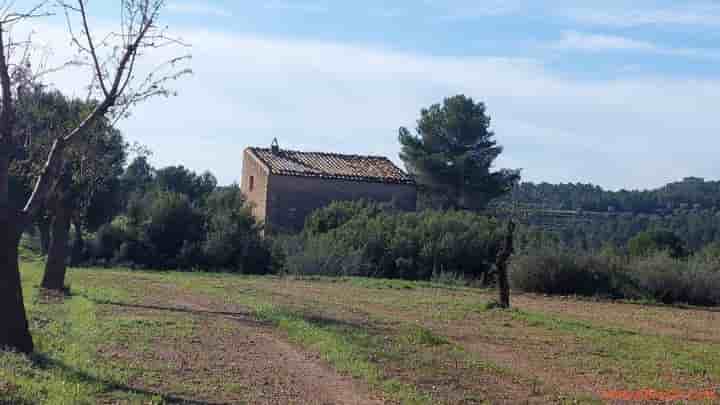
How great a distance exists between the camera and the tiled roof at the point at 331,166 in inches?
1763

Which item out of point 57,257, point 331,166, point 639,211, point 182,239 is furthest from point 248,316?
point 639,211

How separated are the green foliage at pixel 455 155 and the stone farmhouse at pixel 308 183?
683 cm

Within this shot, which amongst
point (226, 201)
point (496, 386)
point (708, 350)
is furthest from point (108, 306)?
point (226, 201)

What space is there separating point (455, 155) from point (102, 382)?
155 feet

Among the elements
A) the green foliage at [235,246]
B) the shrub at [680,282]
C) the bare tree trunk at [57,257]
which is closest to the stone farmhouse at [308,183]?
the green foliage at [235,246]

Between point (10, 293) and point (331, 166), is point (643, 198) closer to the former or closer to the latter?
point (331, 166)

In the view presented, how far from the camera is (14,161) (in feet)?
51.4

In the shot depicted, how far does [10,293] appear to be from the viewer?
1051 centimetres

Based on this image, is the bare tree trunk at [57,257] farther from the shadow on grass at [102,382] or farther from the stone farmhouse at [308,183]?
the stone farmhouse at [308,183]

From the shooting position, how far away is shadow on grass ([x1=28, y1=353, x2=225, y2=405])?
359 inches

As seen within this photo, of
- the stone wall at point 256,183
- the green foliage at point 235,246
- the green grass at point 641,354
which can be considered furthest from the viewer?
the stone wall at point 256,183

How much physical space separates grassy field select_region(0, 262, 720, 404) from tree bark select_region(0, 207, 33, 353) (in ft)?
1.08

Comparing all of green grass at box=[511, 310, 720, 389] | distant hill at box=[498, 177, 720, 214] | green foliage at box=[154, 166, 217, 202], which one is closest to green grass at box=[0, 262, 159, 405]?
green grass at box=[511, 310, 720, 389]

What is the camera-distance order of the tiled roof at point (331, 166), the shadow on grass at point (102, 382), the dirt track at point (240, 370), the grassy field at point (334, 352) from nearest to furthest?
the shadow on grass at point (102, 382)
the dirt track at point (240, 370)
the grassy field at point (334, 352)
the tiled roof at point (331, 166)
